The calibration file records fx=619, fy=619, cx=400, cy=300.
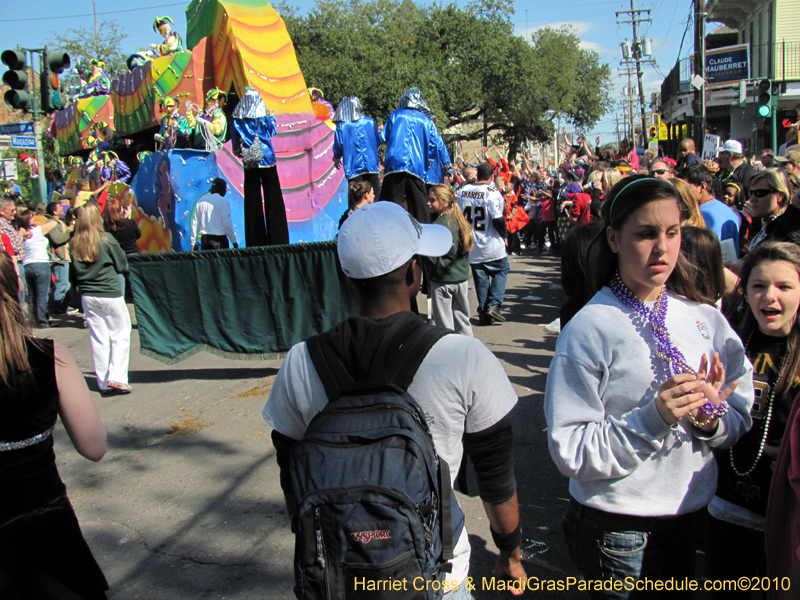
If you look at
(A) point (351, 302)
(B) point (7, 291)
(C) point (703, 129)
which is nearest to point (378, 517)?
(B) point (7, 291)

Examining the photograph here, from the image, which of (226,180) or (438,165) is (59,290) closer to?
(226,180)

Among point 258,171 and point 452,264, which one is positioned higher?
point 258,171

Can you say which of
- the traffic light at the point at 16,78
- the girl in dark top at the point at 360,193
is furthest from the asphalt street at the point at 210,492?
the traffic light at the point at 16,78

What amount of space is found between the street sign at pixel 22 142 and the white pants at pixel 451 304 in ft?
35.2

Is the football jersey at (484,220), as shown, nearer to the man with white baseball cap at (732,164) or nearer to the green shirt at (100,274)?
the man with white baseball cap at (732,164)

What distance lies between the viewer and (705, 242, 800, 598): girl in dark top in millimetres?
2199

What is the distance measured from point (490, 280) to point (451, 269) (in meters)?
1.85

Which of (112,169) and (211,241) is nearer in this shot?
(211,241)

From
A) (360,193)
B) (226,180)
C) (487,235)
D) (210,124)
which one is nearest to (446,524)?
(360,193)

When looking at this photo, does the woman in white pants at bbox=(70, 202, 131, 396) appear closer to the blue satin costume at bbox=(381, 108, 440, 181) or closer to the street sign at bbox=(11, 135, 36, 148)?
the blue satin costume at bbox=(381, 108, 440, 181)

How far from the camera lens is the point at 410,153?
293 inches

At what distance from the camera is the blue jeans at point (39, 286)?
10.7 meters

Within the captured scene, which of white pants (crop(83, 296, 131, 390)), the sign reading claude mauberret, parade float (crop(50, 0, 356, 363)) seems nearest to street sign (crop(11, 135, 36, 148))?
parade float (crop(50, 0, 356, 363))

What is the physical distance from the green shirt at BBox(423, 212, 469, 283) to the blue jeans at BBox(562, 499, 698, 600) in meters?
4.83
